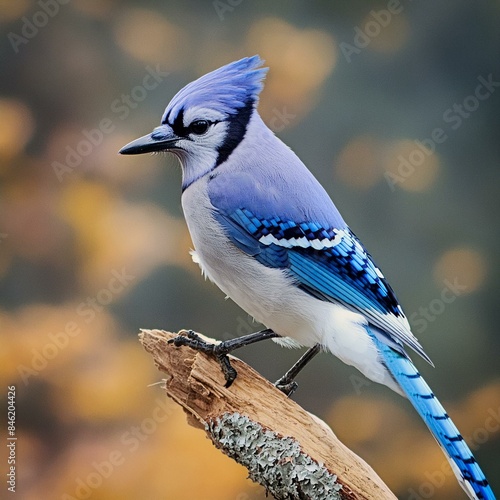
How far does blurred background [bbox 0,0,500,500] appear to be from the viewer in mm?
2592

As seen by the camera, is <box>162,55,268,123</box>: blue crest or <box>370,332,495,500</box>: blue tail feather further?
<box>162,55,268,123</box>: blue crest

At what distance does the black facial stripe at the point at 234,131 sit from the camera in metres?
1.74

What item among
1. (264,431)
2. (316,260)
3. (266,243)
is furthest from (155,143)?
(264,431)

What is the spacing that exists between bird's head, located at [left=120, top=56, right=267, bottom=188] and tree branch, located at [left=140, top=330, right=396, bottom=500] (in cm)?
45

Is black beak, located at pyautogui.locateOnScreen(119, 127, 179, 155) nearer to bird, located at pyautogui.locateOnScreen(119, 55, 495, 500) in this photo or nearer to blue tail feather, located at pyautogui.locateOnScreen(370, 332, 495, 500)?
bird, located at pyautogui.locateOnScreen(119, 55, 495, 500)

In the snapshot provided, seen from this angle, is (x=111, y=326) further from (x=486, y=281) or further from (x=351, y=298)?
(x=486, y=281)

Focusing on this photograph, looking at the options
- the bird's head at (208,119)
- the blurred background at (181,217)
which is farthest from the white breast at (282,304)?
the blurred background at (181,217)

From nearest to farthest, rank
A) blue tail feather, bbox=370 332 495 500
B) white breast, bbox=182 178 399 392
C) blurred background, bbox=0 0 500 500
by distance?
1. blue tail feather, bbox=370 332 495 500
2. white breast, bbox=182 178 399 392
3. blurred background, bbox=0 0 500 500

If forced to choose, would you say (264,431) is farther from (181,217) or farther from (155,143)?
(181,217)

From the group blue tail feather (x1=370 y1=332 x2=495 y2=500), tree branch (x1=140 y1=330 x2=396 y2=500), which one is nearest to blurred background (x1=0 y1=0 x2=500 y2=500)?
tree branch (x1=140 y1=330 x2=396 y2=500)

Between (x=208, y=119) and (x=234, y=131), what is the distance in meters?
0.07

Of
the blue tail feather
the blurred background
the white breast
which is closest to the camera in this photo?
the blue tail feather

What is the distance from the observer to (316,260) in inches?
67.2

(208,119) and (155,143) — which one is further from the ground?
(208,119)
